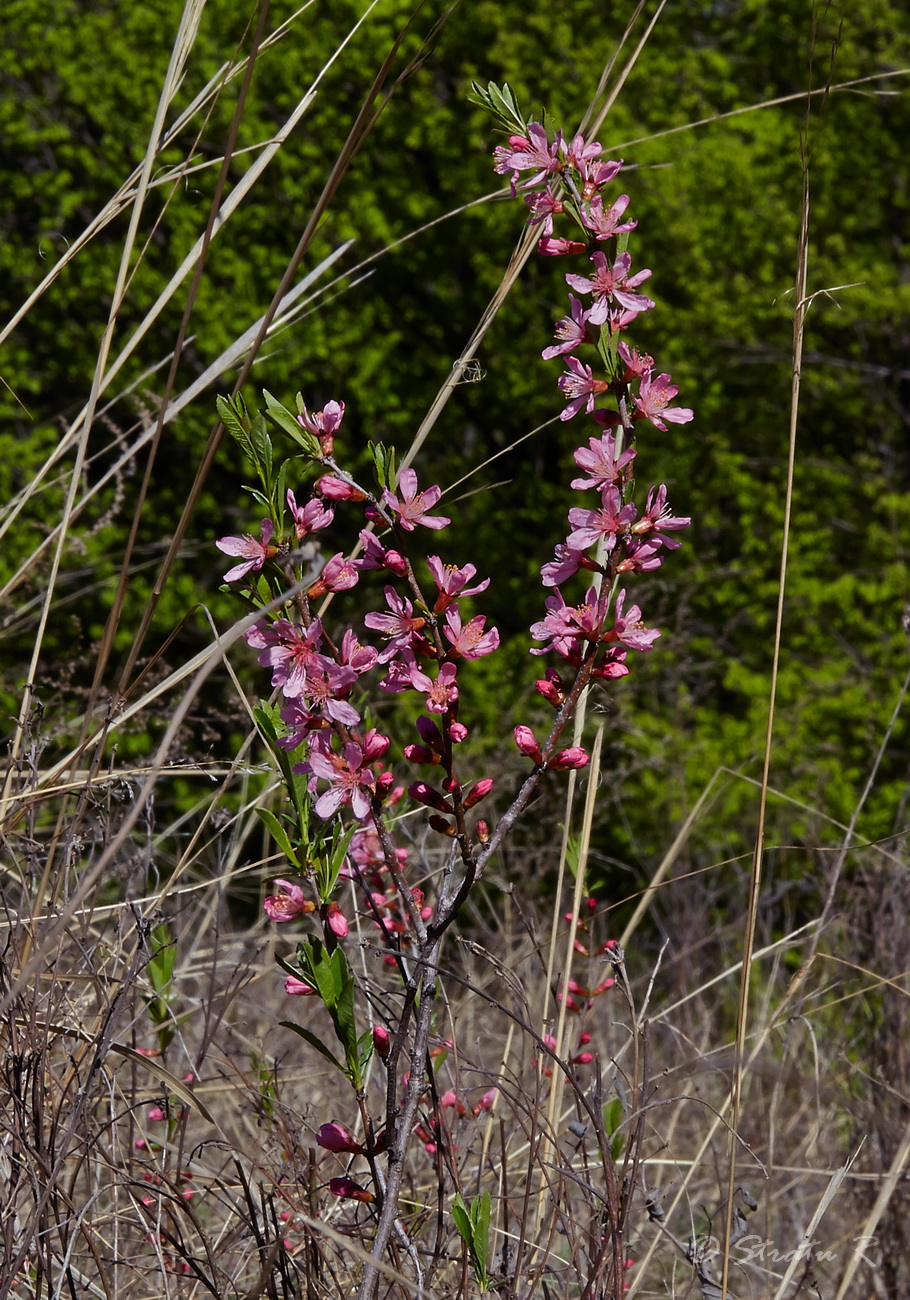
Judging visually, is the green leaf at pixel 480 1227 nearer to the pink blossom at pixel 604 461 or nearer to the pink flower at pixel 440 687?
the pink flower at pixel 440 687

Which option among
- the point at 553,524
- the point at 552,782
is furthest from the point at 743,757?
the point at 552,782

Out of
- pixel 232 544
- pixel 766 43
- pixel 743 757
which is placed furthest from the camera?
pixel 766 43

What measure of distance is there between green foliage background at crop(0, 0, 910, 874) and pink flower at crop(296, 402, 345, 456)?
16.4 feet

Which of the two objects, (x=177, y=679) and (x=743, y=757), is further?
(x=743, y=757)

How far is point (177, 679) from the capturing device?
1123 millimetres

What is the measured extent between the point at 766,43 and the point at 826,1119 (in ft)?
21.1

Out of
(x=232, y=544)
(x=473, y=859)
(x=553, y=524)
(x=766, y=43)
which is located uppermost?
(x=232, y=544)

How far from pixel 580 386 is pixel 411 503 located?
7.5 inches

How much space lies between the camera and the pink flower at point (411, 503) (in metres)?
0.92

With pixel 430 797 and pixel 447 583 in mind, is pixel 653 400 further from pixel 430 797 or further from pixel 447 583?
pixel 430 797

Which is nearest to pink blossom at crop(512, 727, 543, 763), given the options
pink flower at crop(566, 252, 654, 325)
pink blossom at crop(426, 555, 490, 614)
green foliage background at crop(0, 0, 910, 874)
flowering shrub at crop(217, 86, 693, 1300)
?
flowering shrub at crop(217, 86, 693, 1300)

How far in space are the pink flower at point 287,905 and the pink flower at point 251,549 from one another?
0.25 metres

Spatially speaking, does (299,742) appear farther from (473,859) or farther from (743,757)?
(743,757)

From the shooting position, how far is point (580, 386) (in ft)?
3.36
